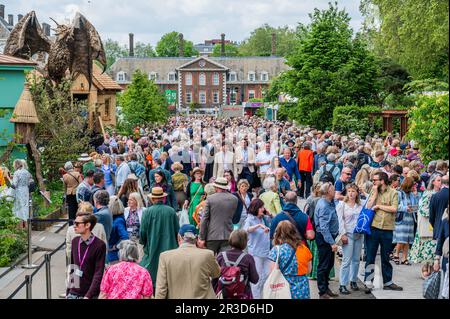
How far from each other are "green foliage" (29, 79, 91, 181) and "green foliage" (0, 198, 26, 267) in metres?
7.60

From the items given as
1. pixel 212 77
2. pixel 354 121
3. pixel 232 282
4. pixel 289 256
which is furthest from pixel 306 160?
pixel 212 77

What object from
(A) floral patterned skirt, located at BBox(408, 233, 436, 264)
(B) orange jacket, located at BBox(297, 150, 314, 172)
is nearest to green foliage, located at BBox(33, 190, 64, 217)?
(B) orange jacket, located at BBox(297, 150, 314, 172)

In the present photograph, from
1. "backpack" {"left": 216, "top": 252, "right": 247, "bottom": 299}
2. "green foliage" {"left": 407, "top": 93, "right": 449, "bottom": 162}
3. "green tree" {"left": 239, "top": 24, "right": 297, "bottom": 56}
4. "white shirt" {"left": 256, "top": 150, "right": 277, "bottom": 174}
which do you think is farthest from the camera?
"green tree" {"left": 239, "top": 24, "right": 297, "bottom": 56}

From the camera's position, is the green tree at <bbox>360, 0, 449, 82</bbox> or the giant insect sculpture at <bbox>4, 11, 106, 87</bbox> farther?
the green tree at <bbox>360, 0, 449, 82</bbox>

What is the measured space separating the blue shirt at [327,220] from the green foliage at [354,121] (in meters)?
27.7

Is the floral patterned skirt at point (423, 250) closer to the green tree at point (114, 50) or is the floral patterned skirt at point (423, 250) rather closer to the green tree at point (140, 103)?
Answer: the green tree at point (140, 103)

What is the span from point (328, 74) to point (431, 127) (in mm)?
25052

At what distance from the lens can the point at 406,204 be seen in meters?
14.4

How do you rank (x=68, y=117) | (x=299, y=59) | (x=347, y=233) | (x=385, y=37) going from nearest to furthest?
(x=347, y=233)
(x=68, y=117)
(x=299, y=59)
(x=385, y=37)

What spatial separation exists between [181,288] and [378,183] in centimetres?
490

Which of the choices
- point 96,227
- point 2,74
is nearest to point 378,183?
point 96,227

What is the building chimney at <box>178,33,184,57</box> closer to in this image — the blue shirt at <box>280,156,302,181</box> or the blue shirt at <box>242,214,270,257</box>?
the blue shirt at <box>280,156,302,181</box>

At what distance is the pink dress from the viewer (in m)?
7.77
